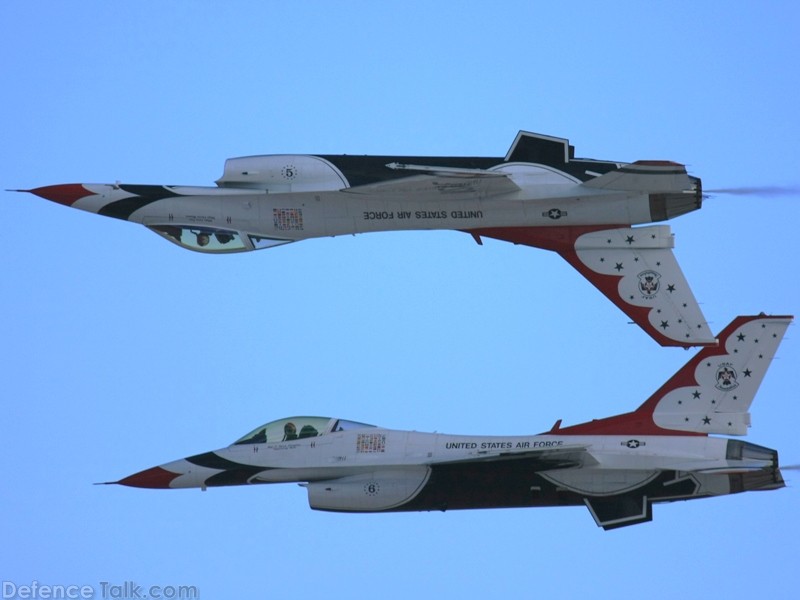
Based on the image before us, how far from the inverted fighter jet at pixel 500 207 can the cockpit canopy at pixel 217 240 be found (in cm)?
2

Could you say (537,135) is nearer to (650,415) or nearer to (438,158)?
(438,158)

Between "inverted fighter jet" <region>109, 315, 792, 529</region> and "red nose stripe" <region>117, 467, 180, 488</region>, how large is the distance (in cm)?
2

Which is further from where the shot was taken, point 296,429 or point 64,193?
point 64,193

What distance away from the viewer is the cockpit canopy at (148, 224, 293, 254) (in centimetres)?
4238

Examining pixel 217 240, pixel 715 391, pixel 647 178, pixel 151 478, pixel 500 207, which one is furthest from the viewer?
pixel 217 240

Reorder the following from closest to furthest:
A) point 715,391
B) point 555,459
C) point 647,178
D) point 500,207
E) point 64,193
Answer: point 555,459 < point 647,178 < point 715,391 < point 500,207 < point 64,193

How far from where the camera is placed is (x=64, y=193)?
141ft

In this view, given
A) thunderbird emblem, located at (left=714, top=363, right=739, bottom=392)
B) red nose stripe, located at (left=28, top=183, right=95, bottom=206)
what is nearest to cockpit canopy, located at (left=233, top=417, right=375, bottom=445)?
red nose stripe, located at (left=28, top=183, right=95, bottom=206)

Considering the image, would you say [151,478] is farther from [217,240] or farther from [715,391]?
[715,391]

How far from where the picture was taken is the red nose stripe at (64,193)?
43.1 metres

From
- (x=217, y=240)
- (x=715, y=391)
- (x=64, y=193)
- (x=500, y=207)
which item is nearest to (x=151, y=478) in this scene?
(x=217, y=240)

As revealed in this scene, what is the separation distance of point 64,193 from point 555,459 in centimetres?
920

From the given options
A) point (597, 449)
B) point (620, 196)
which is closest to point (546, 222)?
point (620, 196)

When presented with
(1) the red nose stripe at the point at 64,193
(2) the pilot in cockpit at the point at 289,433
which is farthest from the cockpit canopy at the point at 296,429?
(1) the red nose stripe at the point at 64,193
